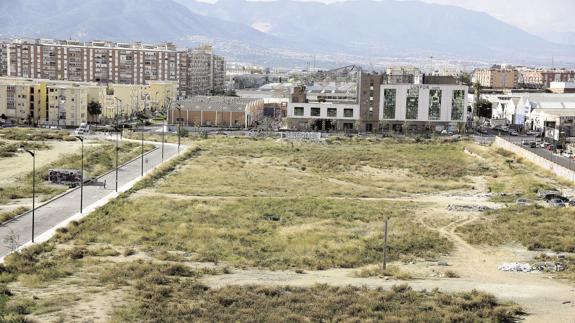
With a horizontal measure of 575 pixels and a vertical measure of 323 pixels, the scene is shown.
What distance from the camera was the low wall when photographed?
46572 mm

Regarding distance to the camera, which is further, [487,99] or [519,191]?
[487,99]

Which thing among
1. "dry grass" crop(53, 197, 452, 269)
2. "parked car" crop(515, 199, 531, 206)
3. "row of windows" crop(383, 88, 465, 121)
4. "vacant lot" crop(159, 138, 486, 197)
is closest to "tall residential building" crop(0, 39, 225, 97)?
"row of windows" crop(383, 88, 465, 121)

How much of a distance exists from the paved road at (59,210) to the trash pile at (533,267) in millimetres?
15254

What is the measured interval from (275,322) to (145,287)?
427cm

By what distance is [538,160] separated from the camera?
177 ft

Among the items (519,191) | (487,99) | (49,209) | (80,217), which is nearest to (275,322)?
(80,217)

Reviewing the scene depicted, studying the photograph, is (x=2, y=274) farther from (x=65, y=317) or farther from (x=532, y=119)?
(x=532, y=119)

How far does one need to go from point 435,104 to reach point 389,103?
4.65 meters

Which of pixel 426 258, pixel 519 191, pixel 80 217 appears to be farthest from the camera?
pixel 519 191

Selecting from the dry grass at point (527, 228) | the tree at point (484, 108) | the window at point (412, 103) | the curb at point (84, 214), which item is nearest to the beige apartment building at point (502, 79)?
the tree at point (484, 108)

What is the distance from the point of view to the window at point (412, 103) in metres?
83.0

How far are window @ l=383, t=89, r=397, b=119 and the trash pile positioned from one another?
58638 mm

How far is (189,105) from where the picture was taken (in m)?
88.2

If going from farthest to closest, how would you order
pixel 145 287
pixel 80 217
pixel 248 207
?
pixel 248 207 → pixel 80 217 → pixel 145 287
